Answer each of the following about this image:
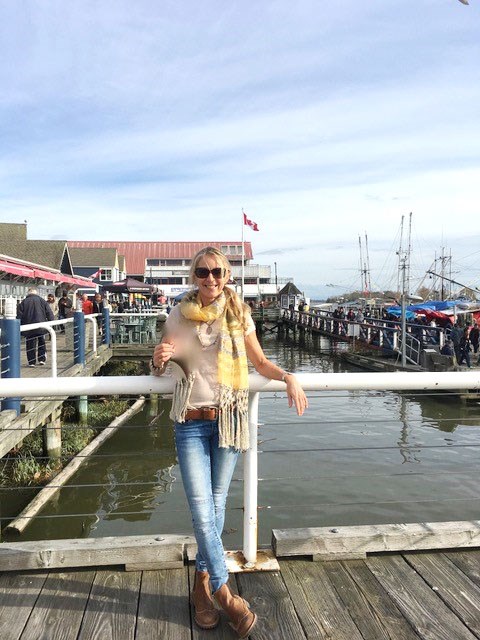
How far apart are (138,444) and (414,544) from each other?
9000 millimetres

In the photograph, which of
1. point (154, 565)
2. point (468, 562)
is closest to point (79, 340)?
point (154, 565)

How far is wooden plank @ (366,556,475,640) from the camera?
7.69 ft

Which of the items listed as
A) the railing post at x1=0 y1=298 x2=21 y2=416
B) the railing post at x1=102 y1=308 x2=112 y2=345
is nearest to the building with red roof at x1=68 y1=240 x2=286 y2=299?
the railing post at x1=102 y1=308 x2=112 y2=345

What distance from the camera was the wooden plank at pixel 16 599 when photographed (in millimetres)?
2379

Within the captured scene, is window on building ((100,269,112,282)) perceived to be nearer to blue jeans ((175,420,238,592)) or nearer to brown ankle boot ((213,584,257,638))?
blue jeans ((175,420,238,592))

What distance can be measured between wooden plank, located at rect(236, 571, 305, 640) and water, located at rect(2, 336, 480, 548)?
2.07 meters

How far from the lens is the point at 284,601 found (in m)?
2.57

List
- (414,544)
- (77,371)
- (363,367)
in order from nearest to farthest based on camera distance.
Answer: (414,544), (77,371), (363,367)

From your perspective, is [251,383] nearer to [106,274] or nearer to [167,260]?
[106,274]

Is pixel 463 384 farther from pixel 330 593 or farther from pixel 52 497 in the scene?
pixel 52 497

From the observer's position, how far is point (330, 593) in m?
2.64

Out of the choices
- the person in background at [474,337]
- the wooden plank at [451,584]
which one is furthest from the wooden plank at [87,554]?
the person in background at [474,337]

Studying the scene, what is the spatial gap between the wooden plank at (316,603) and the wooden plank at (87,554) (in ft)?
1.93

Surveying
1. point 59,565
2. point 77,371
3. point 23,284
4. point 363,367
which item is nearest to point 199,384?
point 59,565
